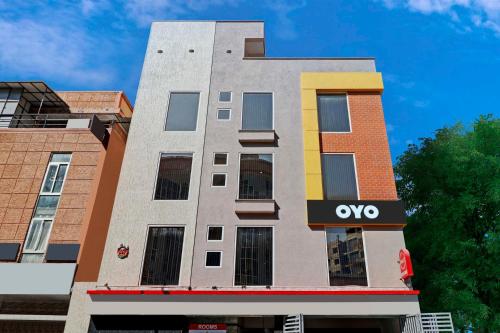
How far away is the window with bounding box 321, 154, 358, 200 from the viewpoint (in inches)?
656

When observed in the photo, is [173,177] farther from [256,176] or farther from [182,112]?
[256,176]

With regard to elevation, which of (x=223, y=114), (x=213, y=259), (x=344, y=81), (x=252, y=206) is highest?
(x=344, y=81)

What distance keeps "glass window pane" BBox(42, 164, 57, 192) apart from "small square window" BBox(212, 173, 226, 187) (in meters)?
8.55

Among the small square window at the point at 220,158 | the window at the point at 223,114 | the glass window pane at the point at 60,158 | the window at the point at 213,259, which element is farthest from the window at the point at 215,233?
the glass window pane at the point at 60,158

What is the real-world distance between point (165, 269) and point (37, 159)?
375 inches

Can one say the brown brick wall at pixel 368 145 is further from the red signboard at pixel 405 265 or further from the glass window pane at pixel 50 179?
the glass window pane at pixel 50 179

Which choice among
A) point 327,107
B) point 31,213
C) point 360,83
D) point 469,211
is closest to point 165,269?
point 31,213

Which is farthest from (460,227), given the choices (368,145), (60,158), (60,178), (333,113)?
(60,158)

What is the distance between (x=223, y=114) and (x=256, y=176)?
15.1 ft

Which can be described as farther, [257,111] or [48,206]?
[257,111]

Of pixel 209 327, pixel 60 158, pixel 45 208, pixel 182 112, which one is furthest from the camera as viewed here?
pixel 182 112

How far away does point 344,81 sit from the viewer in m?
19.6

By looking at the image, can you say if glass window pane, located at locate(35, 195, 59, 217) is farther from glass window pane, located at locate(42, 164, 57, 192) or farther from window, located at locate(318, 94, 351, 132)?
window, located at locate(318, 94, 351, 132)

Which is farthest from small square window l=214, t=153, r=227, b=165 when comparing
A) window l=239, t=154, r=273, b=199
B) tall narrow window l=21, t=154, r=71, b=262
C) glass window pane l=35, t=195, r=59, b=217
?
glass window pane l=35, t=195, r=59, b=217
